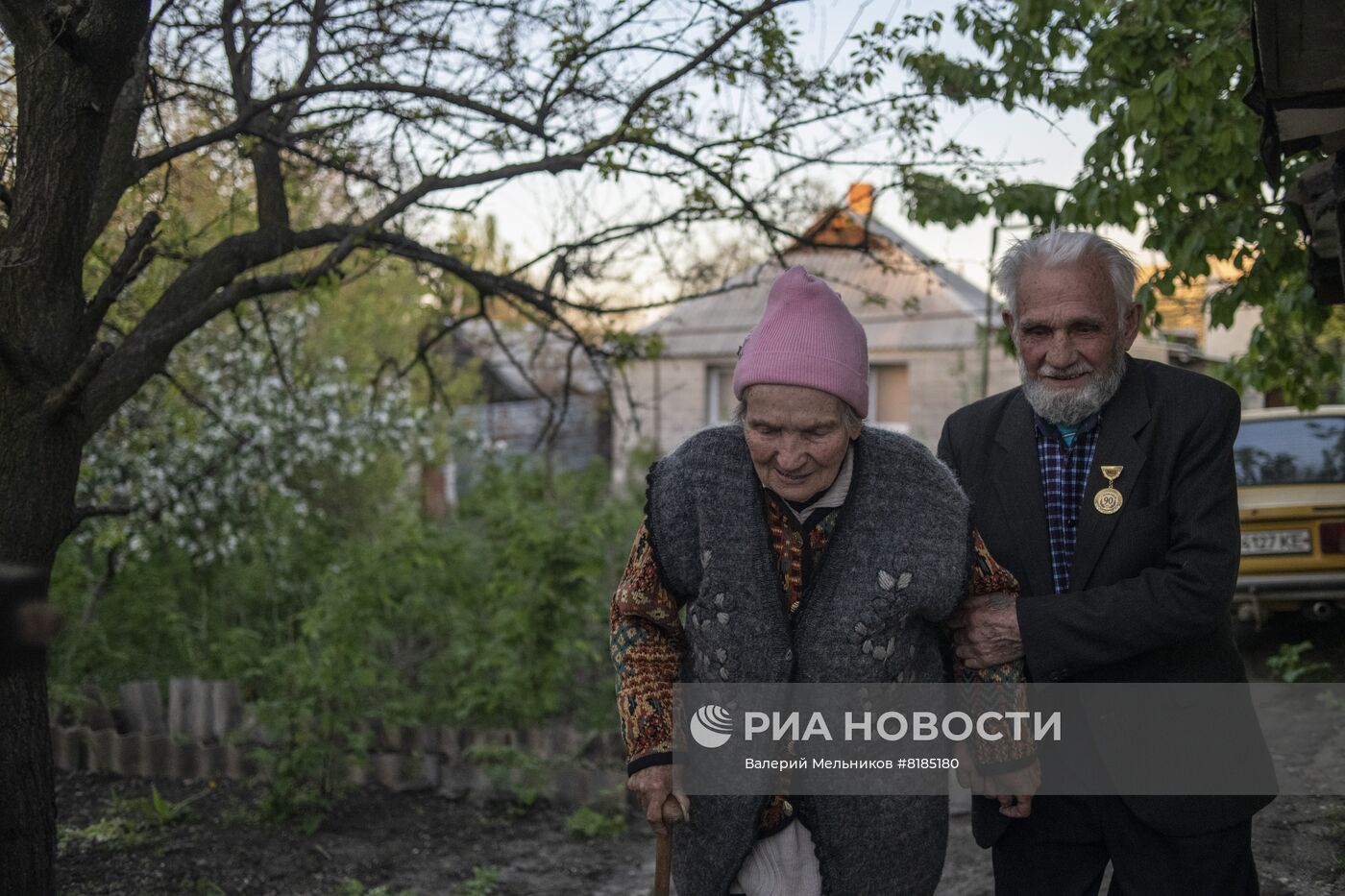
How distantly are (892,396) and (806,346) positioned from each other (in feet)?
56.6

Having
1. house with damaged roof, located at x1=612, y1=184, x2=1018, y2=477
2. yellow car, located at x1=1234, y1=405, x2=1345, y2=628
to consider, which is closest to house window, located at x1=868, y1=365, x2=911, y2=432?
house with damaged roof, located at x1=612, y1=184, x2=1018, y2=477

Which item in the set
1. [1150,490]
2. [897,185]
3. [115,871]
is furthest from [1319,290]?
[115,871]

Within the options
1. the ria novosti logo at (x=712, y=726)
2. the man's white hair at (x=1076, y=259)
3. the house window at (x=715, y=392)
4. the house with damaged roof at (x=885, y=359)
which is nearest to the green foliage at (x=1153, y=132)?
the man's white hair at (x=1076, y=259)

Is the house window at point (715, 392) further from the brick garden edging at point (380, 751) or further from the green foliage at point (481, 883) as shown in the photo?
the green foliage at point (481, 883)

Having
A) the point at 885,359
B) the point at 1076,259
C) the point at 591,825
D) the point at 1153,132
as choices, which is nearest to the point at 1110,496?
the point at 1076,259

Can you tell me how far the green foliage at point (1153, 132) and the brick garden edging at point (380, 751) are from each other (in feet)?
9.43

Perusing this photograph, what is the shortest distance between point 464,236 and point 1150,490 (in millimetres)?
3386

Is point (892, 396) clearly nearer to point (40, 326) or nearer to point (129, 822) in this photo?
point (129, 822)

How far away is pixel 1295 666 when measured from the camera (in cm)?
716

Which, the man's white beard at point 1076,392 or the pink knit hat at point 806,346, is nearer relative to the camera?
the pink knit hat at point 806,346

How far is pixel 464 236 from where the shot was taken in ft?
16.5

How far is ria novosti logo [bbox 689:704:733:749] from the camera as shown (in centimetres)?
222

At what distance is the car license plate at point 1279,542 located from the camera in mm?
7555

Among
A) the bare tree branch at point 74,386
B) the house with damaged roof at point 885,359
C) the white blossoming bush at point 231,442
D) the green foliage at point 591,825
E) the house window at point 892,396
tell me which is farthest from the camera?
the house window at point 892,396
